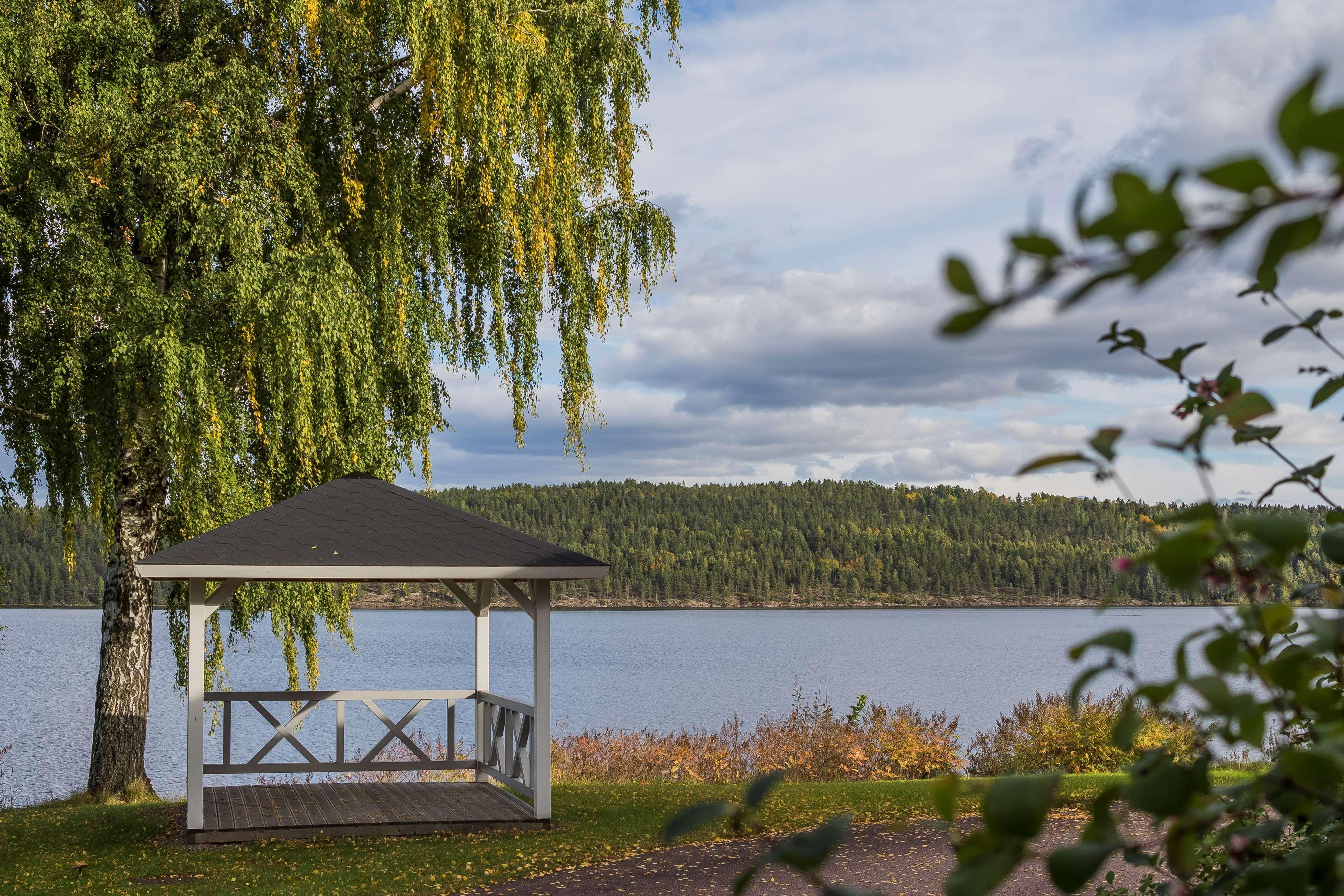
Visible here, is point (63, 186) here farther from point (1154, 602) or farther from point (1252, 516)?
point (1154, 602)

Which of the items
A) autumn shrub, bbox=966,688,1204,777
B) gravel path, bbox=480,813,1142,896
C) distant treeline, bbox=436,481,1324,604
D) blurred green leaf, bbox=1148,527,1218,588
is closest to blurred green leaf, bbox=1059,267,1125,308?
blurred green leaf, bbox=1148,527,1218,588

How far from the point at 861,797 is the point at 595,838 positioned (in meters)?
2.97

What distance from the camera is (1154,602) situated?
100m

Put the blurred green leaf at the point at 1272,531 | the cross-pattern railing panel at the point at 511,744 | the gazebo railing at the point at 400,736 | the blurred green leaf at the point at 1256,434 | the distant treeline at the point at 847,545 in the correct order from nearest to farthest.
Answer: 1. the blurred green leaf at the point at 1272,531
2. the blurred green leaf at the point at 1256,434
3. the cross-pattern railing panel at the point at 511,744
4. the gazebo railing at the point at 400,736
5. the distant treeline at the point at 847,545

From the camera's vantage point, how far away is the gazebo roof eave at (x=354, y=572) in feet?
25.9

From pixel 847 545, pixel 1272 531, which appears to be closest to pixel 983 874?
pixel 1272 531

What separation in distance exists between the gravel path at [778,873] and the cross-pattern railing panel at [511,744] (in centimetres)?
163

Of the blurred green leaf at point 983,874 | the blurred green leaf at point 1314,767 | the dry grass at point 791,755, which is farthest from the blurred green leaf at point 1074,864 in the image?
the dry grass at point 791,755

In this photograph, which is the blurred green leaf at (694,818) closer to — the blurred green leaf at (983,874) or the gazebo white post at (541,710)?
the blurred green leaf at (983,874)

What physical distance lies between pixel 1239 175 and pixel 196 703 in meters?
8.70

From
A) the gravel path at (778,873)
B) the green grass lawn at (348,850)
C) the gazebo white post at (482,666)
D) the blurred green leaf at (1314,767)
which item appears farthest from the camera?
the gazebo white post at (482,666)

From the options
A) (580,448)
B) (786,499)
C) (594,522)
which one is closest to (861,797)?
(580,448)

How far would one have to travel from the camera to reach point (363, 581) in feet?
28.0

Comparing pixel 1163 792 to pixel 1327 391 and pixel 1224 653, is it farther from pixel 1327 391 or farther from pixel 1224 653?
pixel 1327 391
